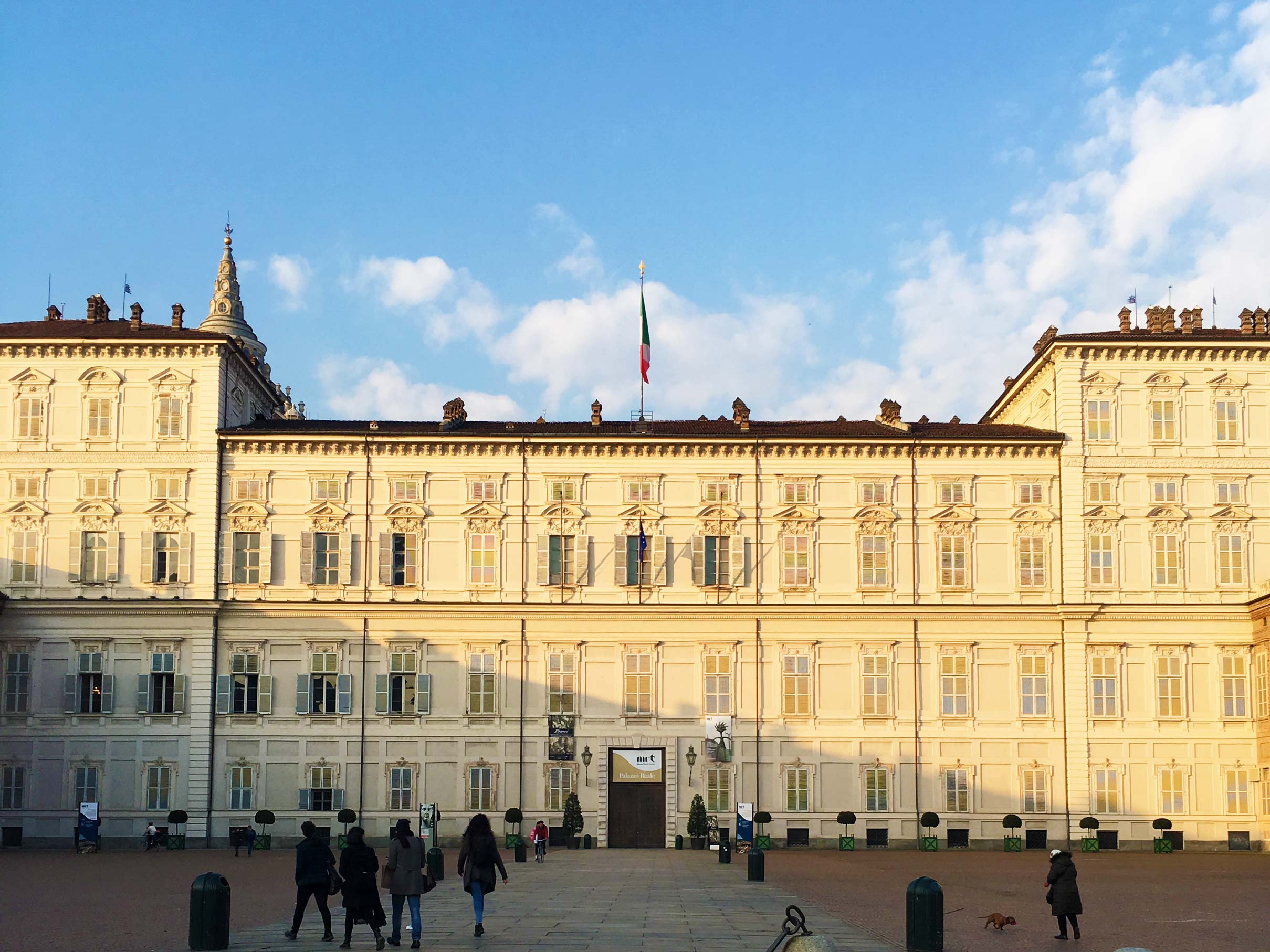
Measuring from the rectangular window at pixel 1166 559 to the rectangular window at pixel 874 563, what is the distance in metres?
11.5

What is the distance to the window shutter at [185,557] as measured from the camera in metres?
62.1

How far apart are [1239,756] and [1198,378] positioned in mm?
16399

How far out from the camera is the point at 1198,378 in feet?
207

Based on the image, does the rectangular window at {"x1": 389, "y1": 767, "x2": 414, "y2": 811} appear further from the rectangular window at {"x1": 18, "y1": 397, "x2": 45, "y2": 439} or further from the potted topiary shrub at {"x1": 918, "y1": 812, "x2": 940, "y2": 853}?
the potted topiary shrub at {"x1": 918, "y1": 812, "x2": 940, "y2": 853}

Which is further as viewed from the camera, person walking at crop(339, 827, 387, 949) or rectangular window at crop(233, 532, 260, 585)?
rectangular window at crop(233, 532, 260, 585)

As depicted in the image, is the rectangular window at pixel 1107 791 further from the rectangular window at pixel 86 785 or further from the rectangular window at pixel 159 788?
the rectangular window at pixel 86 785

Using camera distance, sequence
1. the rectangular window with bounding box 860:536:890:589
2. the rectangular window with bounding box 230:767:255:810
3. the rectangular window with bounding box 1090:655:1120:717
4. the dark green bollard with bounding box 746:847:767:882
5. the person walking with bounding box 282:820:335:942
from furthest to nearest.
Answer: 1. the rectangular window with bounding box 860:536:890:589
2. the rectangular window with bounding box 1090:655:1120:717
3. the rectangular window with bounding box 230:767:255:810
4. the dark green bollard with bounding box 746:847:767:882
5. the person walking with bounding box 282:820:335:942

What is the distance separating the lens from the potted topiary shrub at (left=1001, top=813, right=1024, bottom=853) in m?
59.7

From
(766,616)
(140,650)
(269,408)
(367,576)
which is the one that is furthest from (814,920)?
(269,408)

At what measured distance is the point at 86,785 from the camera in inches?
2379

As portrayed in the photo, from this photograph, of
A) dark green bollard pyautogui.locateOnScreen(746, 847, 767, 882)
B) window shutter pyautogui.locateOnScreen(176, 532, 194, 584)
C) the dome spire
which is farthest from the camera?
the dome spire

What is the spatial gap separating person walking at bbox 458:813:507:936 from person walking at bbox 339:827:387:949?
6.89 ft

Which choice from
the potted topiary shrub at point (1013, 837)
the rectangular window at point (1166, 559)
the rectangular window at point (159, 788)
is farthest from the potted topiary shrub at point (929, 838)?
the rectangular window at point (159, 788)

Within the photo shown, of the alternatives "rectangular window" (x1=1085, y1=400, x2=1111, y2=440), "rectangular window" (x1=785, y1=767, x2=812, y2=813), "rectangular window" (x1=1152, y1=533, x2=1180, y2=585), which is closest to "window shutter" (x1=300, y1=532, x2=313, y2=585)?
"rectangular window" (x1=785, y1=767, x2=812, y2=813)
